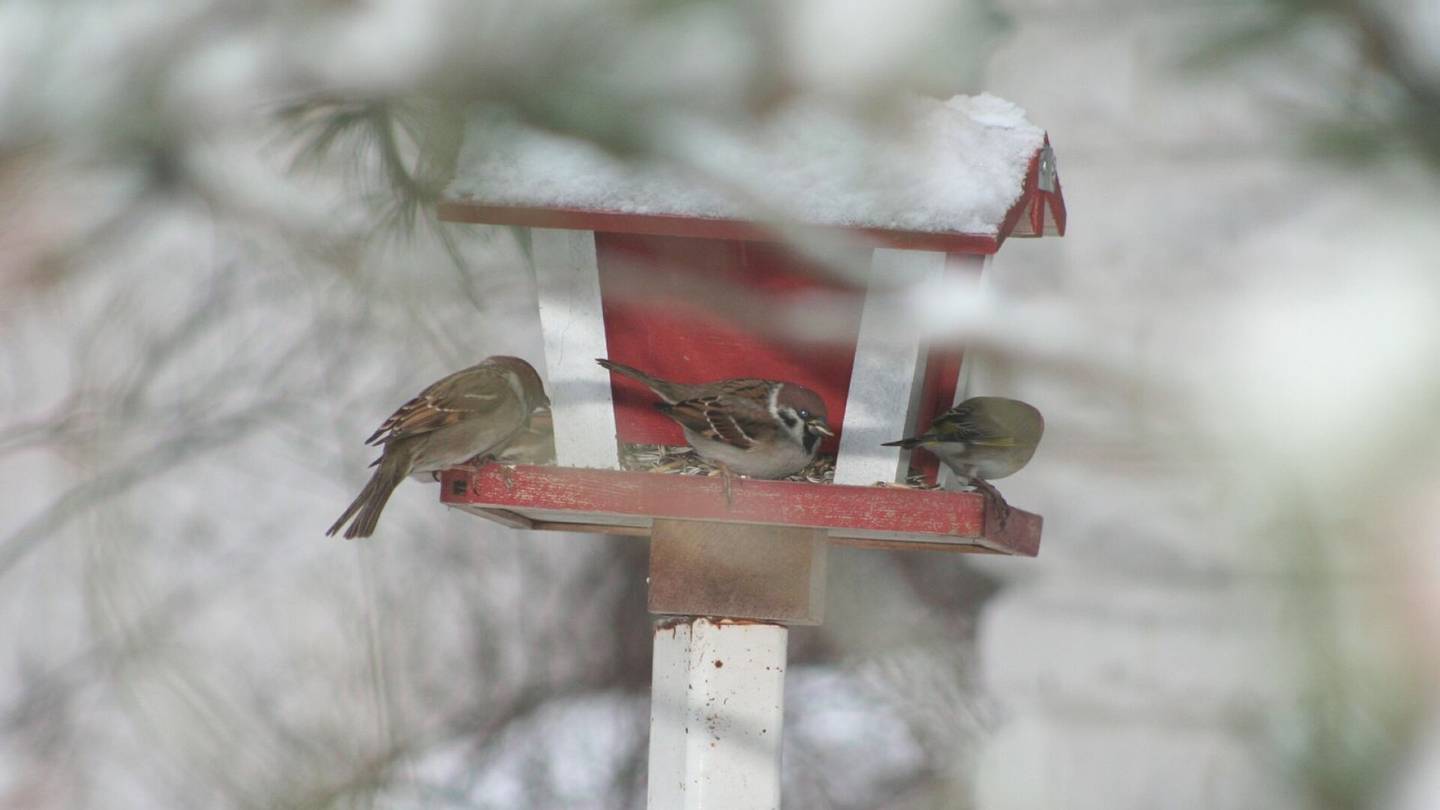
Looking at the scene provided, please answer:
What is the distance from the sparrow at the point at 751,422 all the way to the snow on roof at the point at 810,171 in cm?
34

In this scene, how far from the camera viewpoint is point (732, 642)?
1.80m

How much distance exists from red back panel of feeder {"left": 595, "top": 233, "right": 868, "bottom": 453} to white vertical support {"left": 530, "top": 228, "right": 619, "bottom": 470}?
2 centimetres

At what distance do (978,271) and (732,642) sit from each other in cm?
58

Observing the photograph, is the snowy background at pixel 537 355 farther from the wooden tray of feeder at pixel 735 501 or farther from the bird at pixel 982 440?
the wooden tray of feeder at pixel 735 501

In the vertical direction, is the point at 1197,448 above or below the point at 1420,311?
below

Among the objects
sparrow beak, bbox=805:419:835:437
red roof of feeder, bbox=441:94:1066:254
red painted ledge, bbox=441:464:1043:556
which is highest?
red roof of feeder, bbox=441:94:1066:254

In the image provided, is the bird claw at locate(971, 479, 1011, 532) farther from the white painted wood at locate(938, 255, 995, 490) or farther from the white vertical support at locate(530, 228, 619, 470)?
the white vertical support at locate(530, 228, 619, 470)

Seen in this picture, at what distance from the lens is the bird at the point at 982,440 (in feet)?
6.44

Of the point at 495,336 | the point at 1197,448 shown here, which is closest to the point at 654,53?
the point at 1197,448

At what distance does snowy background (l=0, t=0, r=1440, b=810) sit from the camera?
2.83 ft

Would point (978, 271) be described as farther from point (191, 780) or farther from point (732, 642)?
point (191, 780)

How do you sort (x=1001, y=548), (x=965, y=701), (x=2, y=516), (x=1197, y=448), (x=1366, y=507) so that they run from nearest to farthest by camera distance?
1. (x=1366, y=507)
2. (x=1197, y=448)
3. (x=1001, y=548)
4. (x=2, y=516)
5. (x=965, y=701)

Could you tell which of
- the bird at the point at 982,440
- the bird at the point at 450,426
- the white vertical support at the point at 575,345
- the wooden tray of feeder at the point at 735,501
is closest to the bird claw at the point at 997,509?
the wooden tray of feeder at the point at 735,501

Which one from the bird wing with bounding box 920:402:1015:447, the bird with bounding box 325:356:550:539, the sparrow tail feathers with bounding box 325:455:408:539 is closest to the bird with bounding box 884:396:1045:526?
the bird wing with bounding box 920:402:1015:447
